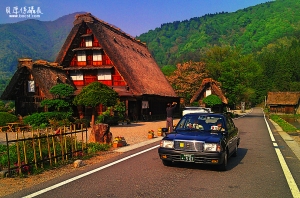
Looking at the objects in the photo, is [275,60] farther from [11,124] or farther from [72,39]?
[11,124]

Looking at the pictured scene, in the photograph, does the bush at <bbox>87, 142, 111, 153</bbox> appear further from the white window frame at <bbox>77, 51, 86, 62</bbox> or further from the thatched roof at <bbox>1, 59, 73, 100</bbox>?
the white window frame at <bbox>77, 51, 86, 62</bbox>

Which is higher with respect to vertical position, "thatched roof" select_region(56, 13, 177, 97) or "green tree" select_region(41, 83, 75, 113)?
"thatched roof" select_region(56, 13, 177, 97)

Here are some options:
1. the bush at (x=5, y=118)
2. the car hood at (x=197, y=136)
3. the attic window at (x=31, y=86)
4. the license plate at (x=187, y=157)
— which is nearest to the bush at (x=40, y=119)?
the bush at (x=5, y=118)

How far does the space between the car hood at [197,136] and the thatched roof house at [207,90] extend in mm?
39212

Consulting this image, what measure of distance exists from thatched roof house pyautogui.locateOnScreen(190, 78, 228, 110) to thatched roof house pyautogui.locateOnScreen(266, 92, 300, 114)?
32.6m

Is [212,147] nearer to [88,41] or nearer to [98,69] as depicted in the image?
[98,69]

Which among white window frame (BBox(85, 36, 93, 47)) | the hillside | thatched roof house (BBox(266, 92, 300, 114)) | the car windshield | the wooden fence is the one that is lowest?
thatched roof house (BBox(266, 92, 300, 114))

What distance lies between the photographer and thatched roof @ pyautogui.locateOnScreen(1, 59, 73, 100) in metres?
26.6

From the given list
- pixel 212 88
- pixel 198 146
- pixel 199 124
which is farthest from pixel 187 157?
pixel 212 88

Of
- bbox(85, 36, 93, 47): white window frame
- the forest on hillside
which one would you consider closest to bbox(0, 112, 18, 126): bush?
bbox(85, 36, 93, 47): white window frame

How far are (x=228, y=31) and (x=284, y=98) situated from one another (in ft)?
303

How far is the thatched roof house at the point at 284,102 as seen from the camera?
72000 millimetres

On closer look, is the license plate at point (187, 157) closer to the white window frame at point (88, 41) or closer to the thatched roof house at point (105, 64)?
the thatched roof house at point (105, 64)

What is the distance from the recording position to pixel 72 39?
3231cm
